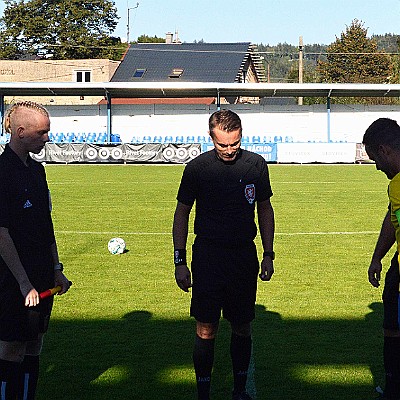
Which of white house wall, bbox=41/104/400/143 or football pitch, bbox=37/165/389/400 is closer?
football pitch, bbox=37/165/389/400

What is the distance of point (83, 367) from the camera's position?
6367 mm

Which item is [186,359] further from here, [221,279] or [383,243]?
[383,243]

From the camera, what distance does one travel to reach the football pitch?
598 centimetres

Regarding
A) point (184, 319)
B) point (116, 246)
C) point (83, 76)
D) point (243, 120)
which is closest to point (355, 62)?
point (83, 76)

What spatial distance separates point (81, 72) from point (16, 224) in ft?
219

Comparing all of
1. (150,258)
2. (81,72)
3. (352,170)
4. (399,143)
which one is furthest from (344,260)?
(81,72)

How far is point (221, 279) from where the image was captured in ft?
17.2

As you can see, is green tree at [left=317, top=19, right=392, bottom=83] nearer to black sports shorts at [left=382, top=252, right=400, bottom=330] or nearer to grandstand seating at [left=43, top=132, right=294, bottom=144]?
grandstand seating at [left=43, top=132, right=294, bottom=144]

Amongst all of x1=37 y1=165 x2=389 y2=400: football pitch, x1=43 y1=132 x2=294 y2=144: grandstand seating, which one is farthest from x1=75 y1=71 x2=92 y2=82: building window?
x1=37 y1=165 x2=389 y2=400: football pitch

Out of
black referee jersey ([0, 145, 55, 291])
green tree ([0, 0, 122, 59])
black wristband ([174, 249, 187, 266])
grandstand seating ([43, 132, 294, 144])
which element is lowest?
grandstand seating ([43, 132, 294, 144])

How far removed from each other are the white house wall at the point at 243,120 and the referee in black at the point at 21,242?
42621mm

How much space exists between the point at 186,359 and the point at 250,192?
191 cm

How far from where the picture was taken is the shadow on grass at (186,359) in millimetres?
5812

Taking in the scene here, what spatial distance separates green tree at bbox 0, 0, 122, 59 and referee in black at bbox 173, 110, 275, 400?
79172 mm
